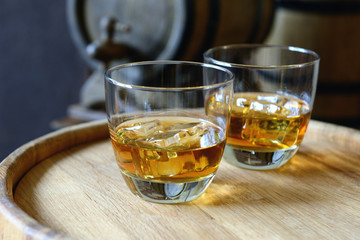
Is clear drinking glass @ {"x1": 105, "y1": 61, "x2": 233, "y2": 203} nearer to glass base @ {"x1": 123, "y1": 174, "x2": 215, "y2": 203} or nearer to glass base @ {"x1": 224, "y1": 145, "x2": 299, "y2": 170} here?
glass base @ {"x1": 123, "y1": 174, "x2": 215, "y2": 203}

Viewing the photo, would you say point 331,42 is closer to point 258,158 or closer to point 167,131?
point 258,158

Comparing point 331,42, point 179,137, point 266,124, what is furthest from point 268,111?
point 331,42

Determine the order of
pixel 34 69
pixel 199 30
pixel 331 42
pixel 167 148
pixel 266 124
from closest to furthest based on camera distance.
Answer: pixel 167 148 < pixel 266 124 < pixel 199 30 < pixel 331 42 < pixel 34 69

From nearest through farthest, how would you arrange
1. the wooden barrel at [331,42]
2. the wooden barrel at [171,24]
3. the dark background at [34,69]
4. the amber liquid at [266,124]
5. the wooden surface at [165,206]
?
the wooden surface at [165,206], the amber liquid at [266,124], the wooden barrel at [171,24], the wooden barrel at [331,42], the dark background at [34,69]

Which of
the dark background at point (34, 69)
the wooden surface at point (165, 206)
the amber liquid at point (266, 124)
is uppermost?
the amber liquid at point (266, 124)

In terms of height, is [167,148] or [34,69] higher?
[167,148]

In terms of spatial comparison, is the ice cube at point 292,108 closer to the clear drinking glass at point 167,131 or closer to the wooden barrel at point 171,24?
the clear drinking glass at point 167,131

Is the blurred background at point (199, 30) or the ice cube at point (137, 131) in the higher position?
the ice cube at point (137, 131)

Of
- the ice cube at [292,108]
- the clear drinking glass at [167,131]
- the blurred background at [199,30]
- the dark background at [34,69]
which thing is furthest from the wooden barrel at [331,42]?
the clear drinking glass at [167,131]
